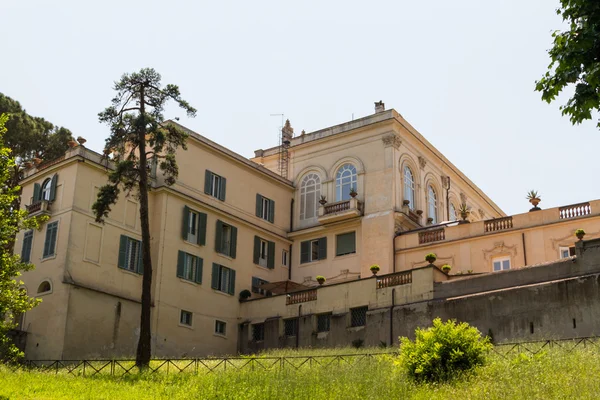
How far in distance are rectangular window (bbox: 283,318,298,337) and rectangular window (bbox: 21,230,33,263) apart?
→ 44.5 feet

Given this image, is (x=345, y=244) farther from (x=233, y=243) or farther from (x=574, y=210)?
(x=574, y=210)

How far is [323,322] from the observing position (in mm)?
41656

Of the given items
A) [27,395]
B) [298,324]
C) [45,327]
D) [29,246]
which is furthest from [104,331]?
[27,395]

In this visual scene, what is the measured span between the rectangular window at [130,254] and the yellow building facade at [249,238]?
58 mm

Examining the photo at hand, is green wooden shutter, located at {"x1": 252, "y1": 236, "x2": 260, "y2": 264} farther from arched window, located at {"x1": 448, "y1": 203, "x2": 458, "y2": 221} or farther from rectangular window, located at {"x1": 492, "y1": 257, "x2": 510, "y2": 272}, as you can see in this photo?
arched window, located at {"x1": 448, "y1": 203, "x2": 458, "y2": 221}

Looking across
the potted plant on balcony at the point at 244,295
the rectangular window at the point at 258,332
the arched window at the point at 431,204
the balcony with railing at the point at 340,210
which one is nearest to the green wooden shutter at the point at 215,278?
the potted plant on balcony at the point at 244,295

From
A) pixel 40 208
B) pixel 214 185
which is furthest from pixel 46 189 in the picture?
pixel 214 185

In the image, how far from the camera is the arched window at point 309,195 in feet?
168

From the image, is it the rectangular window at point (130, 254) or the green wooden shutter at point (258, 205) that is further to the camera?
the green wooden shutter at point (258, 205)

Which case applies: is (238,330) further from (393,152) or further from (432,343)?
(432,343)

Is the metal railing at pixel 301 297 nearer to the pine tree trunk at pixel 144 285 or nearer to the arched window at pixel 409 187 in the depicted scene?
the arched window at pixel 409 187

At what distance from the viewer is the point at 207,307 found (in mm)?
44312

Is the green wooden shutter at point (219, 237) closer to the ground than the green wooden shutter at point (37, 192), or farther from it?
closer to the ground

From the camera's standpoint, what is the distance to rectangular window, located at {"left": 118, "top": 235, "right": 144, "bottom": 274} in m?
41.6
